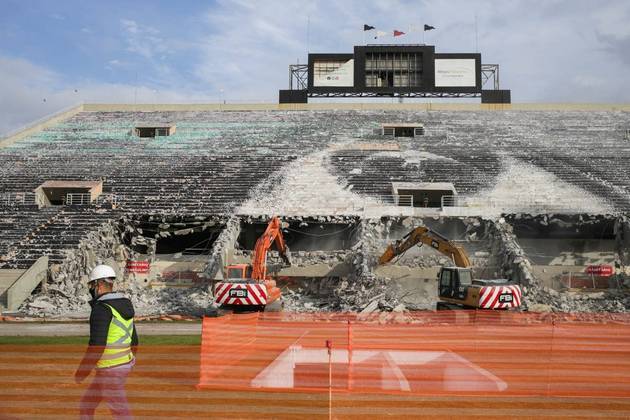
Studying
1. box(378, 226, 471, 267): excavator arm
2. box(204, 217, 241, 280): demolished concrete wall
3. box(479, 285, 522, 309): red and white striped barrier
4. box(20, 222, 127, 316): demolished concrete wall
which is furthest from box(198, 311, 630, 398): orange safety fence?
box(20, 222, 127, 316): demolished concrete wall

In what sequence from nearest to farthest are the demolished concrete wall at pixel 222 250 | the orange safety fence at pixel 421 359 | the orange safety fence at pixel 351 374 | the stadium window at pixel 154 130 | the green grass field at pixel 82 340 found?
the orange safety fence at pixel 351 374, the orange safety fence at pixel 421 359, the green grass field at pixel 82 340, the demolished concrete wall at pixel 222 250, the stadium window at pixel 154 130

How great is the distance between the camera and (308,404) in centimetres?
695

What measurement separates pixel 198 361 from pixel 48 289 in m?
16.1

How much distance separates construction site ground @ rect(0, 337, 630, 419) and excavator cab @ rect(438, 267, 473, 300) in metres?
9.66

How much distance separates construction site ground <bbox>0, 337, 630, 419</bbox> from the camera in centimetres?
618

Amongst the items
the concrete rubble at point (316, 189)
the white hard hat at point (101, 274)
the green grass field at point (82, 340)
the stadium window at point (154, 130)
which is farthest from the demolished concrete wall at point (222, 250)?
the white hard hat at point (101, 274)

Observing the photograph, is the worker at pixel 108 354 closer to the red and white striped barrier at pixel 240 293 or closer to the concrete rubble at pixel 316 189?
the red and white striped barrier at pixel 240 293

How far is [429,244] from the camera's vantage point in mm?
21062

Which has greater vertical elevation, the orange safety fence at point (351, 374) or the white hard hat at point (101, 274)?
the white hard hat at point (101, 274)

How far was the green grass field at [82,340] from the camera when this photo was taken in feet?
43.5

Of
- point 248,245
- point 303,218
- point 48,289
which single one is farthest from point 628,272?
point 48,289

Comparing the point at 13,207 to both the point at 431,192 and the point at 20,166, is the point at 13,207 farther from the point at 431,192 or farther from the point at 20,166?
the point at 431,192

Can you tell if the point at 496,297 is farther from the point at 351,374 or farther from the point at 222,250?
the point at 222,250

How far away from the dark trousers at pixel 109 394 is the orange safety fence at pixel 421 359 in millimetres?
2332
